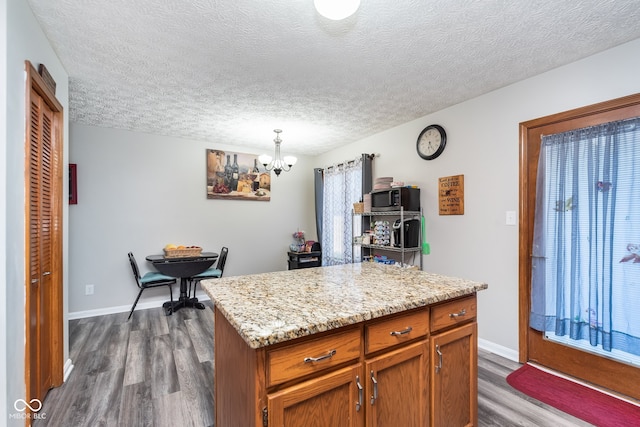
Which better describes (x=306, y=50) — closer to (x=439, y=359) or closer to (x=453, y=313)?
(x=453, y=313)

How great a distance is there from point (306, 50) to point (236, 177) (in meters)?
2.87

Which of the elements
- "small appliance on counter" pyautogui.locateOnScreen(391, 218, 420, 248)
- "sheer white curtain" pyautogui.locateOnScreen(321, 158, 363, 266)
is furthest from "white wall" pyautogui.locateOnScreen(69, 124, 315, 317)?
"small appliance on counter" pyautogui.locateOnScreen(391, 218, 420, 248)

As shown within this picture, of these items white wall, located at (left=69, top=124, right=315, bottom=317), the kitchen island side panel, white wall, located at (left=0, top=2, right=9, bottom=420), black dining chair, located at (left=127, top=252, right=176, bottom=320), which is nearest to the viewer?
the kitchen island side panel

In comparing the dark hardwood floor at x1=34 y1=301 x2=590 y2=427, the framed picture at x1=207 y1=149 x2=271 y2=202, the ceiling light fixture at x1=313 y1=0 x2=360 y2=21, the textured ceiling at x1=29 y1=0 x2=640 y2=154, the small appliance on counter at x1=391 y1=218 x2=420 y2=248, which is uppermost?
the textured ceiling at x1=29 y1=0 x2=640 y2=154

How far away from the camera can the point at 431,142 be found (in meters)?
3.18

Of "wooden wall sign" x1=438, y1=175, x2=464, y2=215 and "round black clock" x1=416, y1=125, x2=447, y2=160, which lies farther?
"round black clock" x1=416, y1=125, x2=447, y2=160

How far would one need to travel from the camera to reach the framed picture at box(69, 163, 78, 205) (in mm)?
3463

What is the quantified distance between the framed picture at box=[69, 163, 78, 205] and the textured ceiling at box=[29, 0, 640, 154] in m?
0.71

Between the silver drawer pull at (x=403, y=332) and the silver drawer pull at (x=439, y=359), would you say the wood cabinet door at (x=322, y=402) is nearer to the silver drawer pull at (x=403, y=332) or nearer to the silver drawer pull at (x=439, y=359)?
the silver drawer pull at (x=403, y=332)

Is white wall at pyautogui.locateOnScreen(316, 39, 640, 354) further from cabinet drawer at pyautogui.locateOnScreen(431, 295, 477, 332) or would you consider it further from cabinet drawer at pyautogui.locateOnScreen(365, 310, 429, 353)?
cabinet drawer at pyautogui.locateOnScreen(365, 310, 429, 353)

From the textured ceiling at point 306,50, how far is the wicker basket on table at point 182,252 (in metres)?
1.71

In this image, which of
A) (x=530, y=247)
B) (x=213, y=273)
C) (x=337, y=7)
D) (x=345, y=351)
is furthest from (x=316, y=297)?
(x=213, y=273)

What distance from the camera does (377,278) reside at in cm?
171

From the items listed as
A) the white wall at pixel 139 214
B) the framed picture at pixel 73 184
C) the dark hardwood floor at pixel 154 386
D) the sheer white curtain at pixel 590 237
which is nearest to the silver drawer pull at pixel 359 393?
the dark hardwood floor at pixel 154 386
